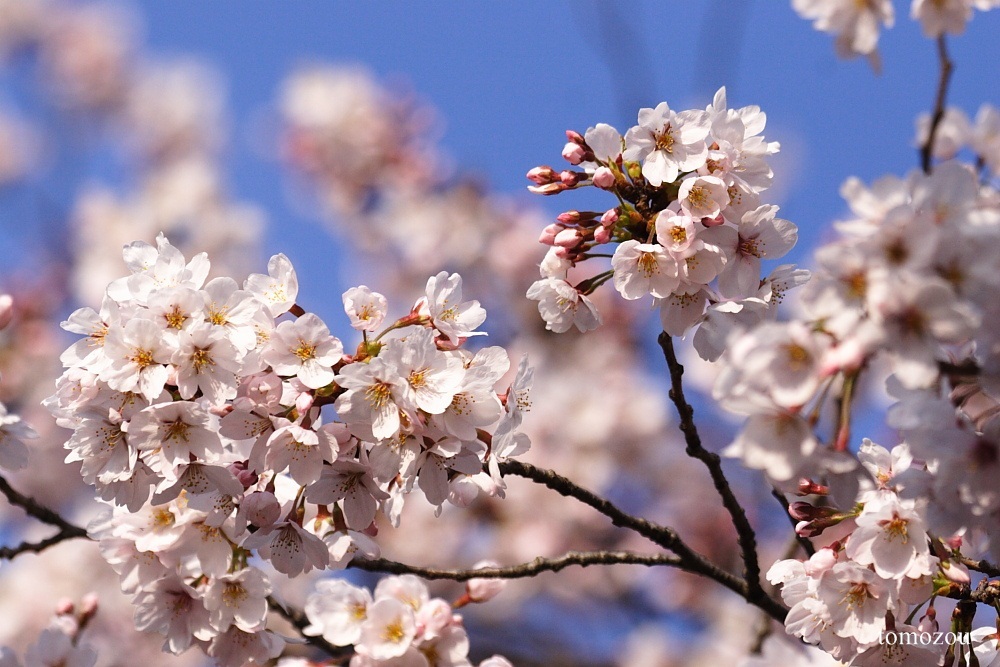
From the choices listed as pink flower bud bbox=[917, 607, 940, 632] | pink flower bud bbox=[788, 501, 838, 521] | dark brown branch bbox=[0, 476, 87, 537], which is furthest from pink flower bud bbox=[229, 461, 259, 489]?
pink flower bud bbox=[917, 607, 940, 632]

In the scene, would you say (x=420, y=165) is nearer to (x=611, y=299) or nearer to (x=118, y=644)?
(x=611, y=299)

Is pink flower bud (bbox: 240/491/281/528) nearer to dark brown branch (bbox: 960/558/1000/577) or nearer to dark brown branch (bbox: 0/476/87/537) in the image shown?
dark brown branch (bbox: 0/476/87/537)

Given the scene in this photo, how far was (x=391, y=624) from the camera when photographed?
2.54 m

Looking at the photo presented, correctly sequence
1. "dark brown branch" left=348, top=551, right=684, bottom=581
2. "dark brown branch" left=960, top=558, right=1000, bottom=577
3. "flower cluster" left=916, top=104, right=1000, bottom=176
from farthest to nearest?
"dark brown branch" left=348, top=551, right=684, bottom=581
"dark brown branch" left=960, top=558, right=1000, bottom=577
"flower cluster" left=916, top=104, right=1000, bottom=176

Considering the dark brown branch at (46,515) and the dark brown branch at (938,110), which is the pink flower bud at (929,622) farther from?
the dark brown branch at (46,515)

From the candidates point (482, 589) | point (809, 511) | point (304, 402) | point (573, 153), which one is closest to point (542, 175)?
point (573, 153)

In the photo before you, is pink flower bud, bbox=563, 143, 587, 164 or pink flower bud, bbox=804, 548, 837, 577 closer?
pink flower bud, bbox=804, 548, 837, 577

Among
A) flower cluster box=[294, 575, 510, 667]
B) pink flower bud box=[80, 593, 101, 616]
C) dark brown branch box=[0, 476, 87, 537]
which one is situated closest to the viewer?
flower cluster box=[294, 575, 510, 667]

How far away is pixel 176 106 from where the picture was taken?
42.7 ft

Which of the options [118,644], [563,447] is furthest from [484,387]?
[563,447]

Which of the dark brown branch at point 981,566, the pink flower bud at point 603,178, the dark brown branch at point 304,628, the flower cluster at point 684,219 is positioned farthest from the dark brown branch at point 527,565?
the pink flower bud at point 603,178

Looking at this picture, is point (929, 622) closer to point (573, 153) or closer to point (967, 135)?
point (967, 135)

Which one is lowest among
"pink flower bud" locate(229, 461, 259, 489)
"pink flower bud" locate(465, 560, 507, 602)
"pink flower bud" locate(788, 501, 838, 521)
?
"pink flower bud" locate(229, 461, 259, 489)

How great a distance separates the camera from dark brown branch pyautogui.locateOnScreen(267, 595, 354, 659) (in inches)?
104
